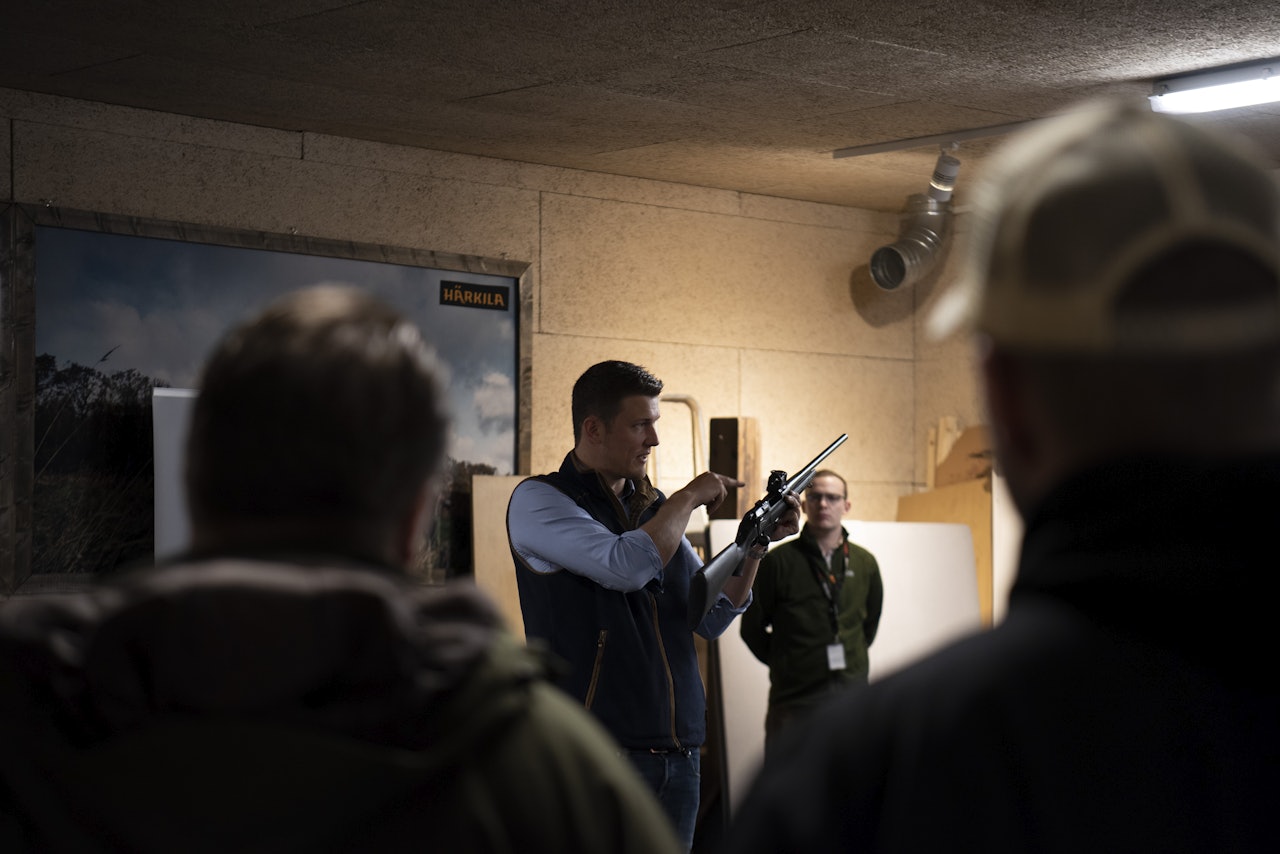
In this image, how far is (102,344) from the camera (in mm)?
5090

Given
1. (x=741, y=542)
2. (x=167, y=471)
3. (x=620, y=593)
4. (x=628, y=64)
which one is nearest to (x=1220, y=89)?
(x=628, y=64)

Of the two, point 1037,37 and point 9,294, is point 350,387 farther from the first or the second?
point 9,294

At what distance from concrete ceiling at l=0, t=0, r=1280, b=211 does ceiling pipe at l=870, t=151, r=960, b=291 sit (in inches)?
28.1

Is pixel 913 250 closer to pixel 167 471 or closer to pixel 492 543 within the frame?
pixel 492 543

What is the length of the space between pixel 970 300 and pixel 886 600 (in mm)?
5582

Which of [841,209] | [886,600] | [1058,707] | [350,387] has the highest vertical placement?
[841,209]

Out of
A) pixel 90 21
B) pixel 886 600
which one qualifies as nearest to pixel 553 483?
pixel 90 21

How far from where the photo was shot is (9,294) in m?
4.89

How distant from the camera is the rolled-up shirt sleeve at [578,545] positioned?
3.05 meters

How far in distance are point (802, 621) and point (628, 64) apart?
224 centimetres

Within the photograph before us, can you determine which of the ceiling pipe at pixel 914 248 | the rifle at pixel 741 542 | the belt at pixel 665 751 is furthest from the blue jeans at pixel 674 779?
the ceiling pipe at pixel 914 248

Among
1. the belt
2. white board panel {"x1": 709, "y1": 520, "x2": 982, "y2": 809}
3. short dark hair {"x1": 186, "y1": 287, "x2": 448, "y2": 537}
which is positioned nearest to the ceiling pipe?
white board panel {"x1": 709, "y1": 520, "x2": 982, "y2": 809}

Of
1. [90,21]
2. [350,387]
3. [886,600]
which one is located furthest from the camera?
[886,600]

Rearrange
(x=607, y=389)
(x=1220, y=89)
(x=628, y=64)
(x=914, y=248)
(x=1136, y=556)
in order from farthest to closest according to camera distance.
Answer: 1. (x=914, y=248)
2. (x=1220, y=89)
3. (x=628, y=64)
4. (x=607, y=389)
5. (x=1136, y=556)
